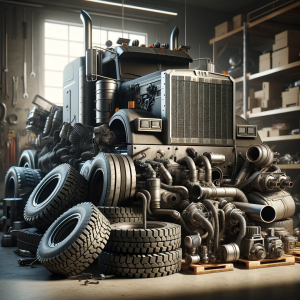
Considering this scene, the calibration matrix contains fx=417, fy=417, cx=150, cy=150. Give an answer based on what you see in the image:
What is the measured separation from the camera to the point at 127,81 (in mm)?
7230

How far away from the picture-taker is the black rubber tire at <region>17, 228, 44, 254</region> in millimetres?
5160

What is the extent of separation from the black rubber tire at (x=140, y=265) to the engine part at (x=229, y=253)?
0.59 metres

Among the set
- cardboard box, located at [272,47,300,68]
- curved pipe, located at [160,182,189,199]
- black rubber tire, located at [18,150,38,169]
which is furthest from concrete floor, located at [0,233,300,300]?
cardboard box, located at [272,47,300,68]

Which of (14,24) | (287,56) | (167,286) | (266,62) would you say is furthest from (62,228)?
(14,24)

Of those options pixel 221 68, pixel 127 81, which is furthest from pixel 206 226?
pixel 221 68

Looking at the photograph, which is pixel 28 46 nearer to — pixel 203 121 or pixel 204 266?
pixel 203 121

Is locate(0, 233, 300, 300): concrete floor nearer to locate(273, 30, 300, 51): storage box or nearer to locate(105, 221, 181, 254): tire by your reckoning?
locate(105, 221, 181, 254): tire

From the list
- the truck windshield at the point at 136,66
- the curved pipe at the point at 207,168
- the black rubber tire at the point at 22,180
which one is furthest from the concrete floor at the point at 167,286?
the truck windshield at the point at 136,66

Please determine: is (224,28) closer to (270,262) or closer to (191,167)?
(191,167)

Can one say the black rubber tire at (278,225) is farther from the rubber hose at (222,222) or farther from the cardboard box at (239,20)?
the cardboard box at (239,20)

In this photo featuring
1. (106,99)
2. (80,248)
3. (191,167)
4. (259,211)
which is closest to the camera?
(80,248)

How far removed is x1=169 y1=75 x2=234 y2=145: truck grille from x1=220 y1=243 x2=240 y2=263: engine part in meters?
1.88

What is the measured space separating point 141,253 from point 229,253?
963mm

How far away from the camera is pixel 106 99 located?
281 inches
